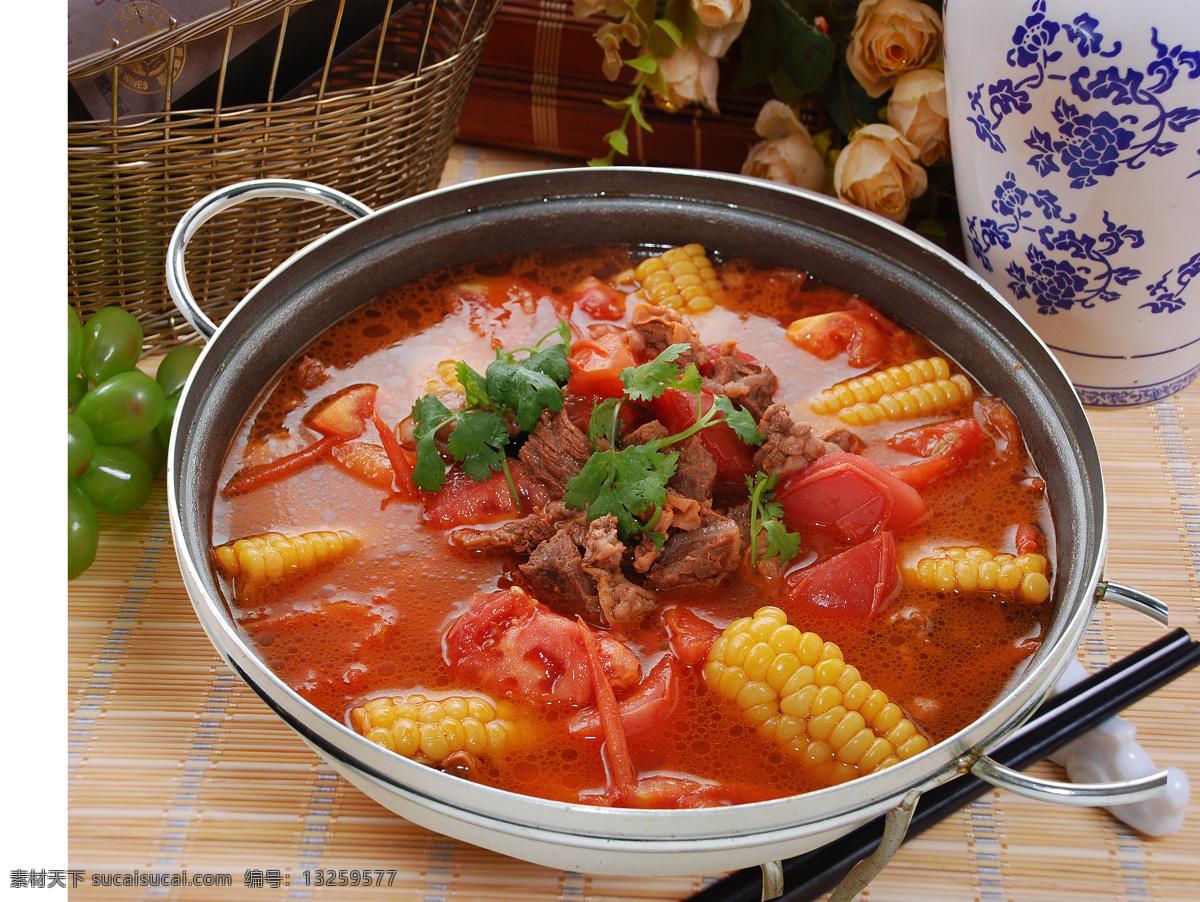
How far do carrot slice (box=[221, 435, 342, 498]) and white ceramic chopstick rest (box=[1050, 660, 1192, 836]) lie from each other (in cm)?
182

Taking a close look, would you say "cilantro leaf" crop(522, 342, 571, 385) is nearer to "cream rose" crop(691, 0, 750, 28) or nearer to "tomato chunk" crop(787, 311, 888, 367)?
"tomato chunk" crop(787, 311, 888, 367)

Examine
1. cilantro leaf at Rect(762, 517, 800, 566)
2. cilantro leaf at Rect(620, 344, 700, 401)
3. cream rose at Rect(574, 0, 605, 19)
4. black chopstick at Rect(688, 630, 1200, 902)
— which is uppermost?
cream rose at Rect(574, 0, 605, 19)

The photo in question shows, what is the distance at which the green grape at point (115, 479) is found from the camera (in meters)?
2.59

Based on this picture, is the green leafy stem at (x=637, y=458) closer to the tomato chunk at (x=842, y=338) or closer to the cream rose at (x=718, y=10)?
the tomato chunk at (x=842, y=338)

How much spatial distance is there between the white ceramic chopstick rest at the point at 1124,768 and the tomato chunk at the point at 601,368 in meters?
1.22

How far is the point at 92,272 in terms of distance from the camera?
9.65 feet

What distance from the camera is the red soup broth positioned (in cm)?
201

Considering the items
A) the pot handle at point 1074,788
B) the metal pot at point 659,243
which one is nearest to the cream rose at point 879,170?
the metal pot at point 659,243

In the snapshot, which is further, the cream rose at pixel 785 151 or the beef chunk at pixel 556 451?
the cream rose at pixel 785 151

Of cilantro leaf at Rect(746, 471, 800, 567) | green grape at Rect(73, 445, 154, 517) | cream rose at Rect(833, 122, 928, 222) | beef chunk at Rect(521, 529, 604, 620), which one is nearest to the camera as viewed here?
beef chunk at Rect(521, 529, 604, 620)

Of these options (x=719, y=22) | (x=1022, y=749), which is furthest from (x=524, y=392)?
(x=719, y=22)

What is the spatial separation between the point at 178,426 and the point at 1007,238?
2.30 m

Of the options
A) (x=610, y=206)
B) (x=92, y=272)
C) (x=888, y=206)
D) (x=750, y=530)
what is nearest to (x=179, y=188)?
(x=92, y=272)

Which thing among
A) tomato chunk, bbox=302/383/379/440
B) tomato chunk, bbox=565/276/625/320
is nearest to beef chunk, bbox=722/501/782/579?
tomato chunk, bbox=565/276/625/320
